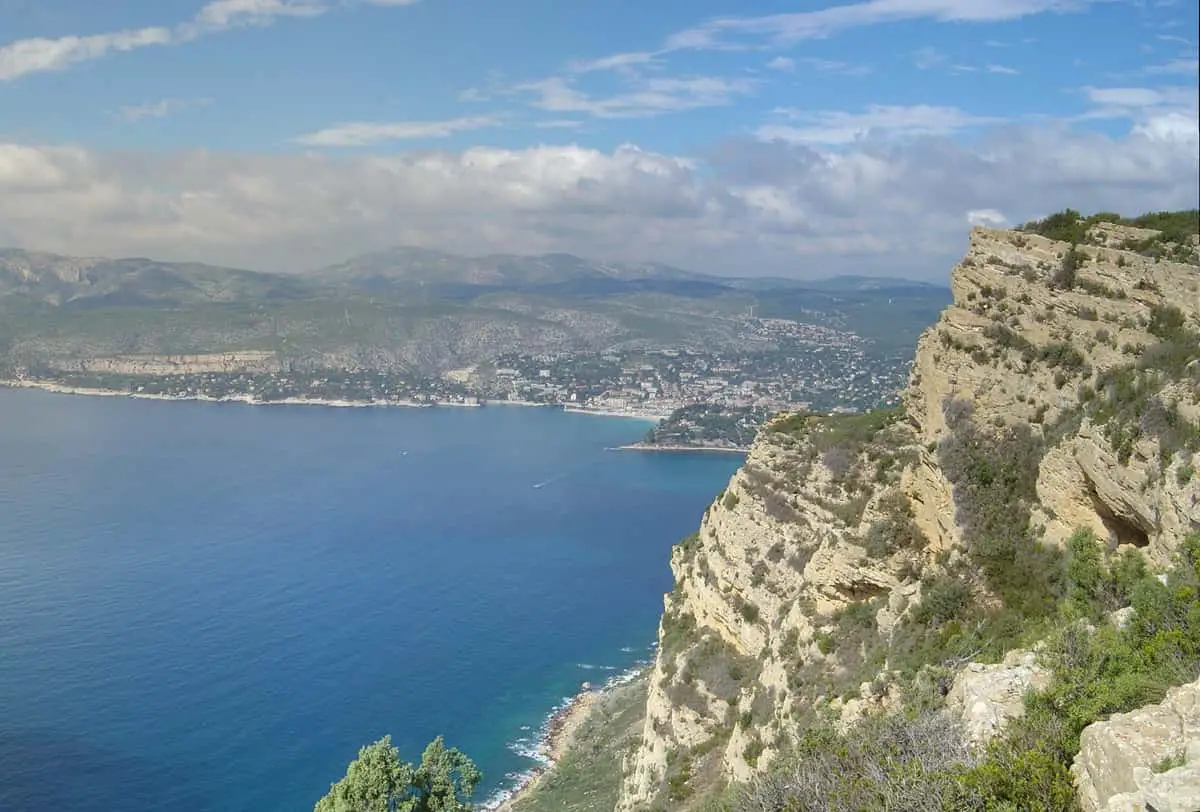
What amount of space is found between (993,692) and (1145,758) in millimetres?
2951

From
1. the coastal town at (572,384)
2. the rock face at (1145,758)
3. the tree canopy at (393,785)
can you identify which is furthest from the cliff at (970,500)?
the coastal town at (572,384)

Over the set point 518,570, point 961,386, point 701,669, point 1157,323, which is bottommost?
point 518,570

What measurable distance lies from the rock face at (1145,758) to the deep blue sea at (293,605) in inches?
1286

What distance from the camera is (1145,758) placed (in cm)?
662

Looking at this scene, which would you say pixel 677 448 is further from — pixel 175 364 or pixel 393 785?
pixel 175 364

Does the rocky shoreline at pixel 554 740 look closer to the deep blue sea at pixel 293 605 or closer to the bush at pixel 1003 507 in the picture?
the deep blue sea at pixel 293 605

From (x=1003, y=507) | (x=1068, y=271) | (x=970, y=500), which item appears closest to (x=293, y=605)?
(x=970, y=500)

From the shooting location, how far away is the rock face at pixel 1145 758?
5863mm

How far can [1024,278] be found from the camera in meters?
19.2

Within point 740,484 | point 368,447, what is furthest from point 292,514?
point 740,484

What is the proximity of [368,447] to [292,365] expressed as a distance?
79.2m

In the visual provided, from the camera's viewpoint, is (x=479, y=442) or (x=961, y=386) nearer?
(x=961, y=386)

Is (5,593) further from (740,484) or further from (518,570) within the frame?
(740,484)

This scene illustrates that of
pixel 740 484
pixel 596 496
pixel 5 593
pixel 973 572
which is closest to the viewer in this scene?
pixel 973 572
